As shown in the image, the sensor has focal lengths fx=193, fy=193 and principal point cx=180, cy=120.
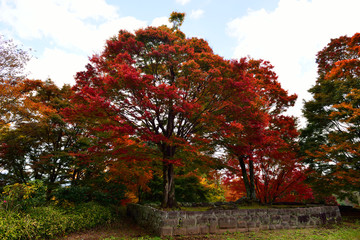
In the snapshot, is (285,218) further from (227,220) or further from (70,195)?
(70,195)

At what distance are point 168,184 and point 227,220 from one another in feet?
10.8

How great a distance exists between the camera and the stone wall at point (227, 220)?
8125mm

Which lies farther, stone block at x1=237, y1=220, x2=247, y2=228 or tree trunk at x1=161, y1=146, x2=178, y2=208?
tree trunk at x1=161, y1=146, x2=178, y2=208

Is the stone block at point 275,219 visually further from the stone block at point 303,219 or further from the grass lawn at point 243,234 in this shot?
the stone block at point 303,219

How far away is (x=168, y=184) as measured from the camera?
33.1 feet

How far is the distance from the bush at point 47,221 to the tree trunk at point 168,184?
3.45 meters

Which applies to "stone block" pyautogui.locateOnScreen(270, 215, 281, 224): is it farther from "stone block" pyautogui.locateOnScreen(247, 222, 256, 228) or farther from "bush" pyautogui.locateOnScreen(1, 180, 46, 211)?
"bush" pyautogui.locateOnScreen(1, 180, 46, 211)

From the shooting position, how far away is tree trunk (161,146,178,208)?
31.9 ft

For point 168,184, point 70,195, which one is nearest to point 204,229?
point 168,184

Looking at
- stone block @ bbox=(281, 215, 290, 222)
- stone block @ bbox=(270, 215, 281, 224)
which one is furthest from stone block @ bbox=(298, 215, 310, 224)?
stone block @ bbox=(270, 215, 281, 224)

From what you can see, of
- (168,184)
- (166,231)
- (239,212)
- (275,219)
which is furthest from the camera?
(168,184)

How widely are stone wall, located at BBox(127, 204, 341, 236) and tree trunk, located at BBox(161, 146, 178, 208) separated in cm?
82

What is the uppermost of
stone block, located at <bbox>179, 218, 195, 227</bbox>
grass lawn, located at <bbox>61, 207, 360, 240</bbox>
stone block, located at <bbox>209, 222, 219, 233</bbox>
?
stone block, located at <bbox>179, 218, 195, 227</bbox>

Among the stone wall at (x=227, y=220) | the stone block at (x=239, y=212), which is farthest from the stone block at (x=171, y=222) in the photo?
the stone block at (x=239, y=212)
